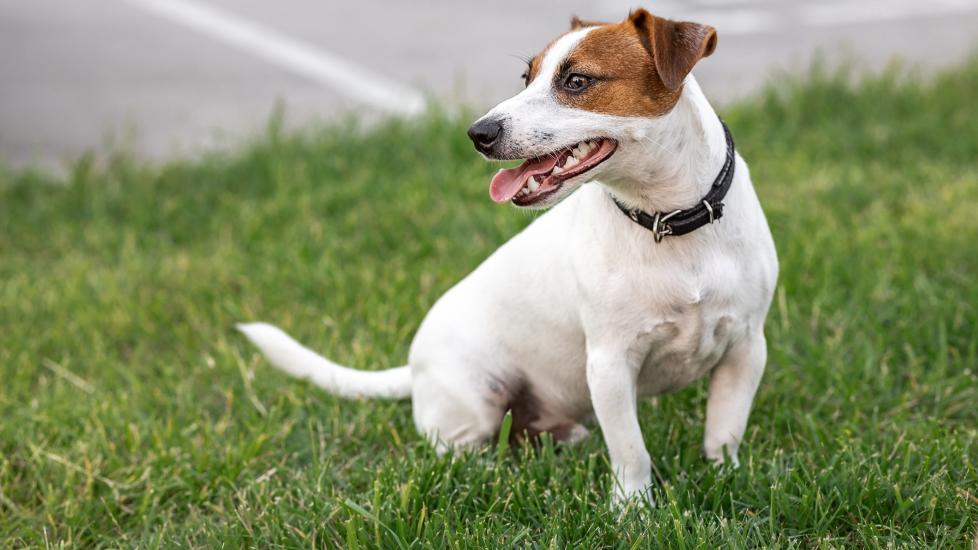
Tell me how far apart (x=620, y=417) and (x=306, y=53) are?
18.4 ft

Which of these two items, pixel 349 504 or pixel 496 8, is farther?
pixel 496 8

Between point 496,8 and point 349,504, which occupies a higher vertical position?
point 349,504

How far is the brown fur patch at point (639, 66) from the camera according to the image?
2553mm

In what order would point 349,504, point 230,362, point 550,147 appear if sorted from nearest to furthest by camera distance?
point 550,147
point 349,504
point 230,362

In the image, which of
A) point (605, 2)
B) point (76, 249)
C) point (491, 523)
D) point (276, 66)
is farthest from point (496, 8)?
point (491, 523)

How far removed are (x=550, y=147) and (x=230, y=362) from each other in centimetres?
176

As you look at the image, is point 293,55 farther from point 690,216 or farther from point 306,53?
point 690,216

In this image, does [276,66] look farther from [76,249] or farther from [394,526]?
[394,526]

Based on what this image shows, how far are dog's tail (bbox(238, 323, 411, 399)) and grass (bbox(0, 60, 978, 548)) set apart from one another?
6cm

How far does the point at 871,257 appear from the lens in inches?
168

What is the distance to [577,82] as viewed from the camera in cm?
261

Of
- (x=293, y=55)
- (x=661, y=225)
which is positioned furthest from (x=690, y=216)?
(x=293, y=55)

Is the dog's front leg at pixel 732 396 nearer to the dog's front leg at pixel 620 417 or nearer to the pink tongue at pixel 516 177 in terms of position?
the dog's front leg at pixel 620 417

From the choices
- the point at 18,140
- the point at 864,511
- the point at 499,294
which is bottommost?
the point at 18,140
